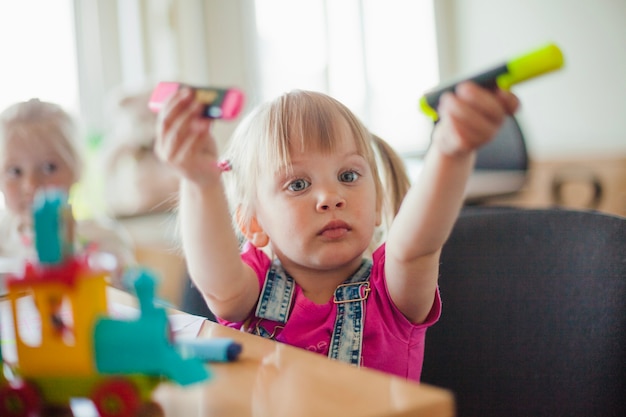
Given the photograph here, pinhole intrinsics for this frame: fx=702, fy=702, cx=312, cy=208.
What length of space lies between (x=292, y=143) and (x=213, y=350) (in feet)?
1.20

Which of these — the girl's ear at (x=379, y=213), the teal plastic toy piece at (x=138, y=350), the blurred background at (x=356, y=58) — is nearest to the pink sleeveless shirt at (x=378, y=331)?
the girl's ear at (x=379, y=213)

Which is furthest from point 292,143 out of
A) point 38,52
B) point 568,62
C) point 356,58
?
point 356,58

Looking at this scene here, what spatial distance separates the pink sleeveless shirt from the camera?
812mm

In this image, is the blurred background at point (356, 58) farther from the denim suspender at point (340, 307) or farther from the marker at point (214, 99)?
the marker at point (214, 99)

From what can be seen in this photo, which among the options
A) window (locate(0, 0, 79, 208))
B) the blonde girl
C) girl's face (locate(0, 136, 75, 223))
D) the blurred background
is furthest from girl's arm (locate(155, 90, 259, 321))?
window (locate(0, 0, 79, 208))

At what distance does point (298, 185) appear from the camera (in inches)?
33.4

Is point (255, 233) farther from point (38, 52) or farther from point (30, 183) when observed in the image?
point (38, 52)

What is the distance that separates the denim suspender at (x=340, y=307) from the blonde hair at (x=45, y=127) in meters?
0.73

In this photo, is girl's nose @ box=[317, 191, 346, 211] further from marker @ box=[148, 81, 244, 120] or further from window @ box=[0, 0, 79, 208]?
window @ box=[0, 0, 79, 208]

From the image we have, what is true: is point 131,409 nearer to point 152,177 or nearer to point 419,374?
point 419,374

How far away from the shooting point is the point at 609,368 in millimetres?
776

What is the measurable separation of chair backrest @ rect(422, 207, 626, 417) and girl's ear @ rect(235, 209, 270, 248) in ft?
0.77

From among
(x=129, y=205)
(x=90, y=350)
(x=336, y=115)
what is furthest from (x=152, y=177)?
(x=90, y=350)

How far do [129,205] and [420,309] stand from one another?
1.97m
